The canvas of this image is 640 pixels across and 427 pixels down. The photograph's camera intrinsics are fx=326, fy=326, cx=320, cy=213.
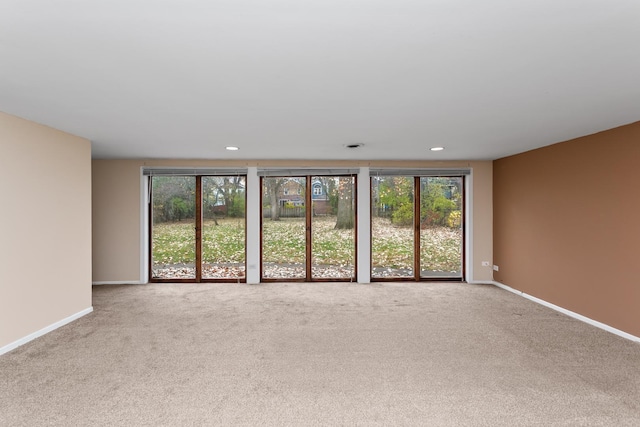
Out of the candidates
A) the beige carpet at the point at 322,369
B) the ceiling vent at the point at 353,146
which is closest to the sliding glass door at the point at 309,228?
the ceiling vent at the point at 353,146

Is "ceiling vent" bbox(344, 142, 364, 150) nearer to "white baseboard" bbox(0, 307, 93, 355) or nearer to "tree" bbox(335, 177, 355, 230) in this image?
"tree" bbox(335, 177, 355, 230)

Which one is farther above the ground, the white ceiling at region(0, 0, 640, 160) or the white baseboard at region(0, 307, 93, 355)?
the white ceiling at region(0, 0, 640, 160)

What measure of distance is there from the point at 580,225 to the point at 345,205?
11.0ft

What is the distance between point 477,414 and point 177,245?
5.25 metres

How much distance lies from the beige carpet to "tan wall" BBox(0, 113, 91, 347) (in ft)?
0.95

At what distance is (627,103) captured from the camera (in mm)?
2676

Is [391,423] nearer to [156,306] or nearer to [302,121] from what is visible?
[302,121]

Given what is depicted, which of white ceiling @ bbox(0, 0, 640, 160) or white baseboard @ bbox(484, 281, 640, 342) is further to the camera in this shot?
white baseboard @ bbox(484, 281, 640, 342)

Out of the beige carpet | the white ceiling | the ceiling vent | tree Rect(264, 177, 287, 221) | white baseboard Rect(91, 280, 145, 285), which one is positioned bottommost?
the beige carpet

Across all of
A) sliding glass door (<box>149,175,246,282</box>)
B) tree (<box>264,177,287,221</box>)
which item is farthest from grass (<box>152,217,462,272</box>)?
tree (<box>264,177,287,221</box>)

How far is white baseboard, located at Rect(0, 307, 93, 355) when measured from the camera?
3010 mm

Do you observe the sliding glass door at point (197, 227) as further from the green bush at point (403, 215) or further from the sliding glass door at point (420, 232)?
the green bush at point (403, 215)

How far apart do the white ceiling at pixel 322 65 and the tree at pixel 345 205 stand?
236 centimetres

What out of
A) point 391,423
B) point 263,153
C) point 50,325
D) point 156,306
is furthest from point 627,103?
point 50,325
